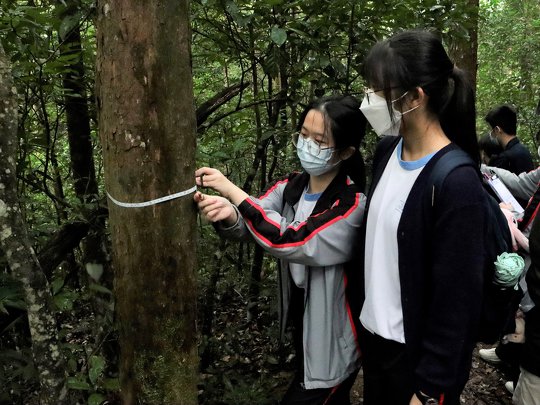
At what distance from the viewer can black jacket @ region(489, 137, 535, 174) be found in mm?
5039

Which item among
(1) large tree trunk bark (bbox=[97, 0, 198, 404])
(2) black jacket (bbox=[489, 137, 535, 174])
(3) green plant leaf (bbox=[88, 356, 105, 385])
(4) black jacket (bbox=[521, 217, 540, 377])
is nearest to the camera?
(1) large tree trunk bark (bbox=[97, 0, 198, 404])

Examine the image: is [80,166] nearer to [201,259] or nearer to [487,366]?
[201,259]

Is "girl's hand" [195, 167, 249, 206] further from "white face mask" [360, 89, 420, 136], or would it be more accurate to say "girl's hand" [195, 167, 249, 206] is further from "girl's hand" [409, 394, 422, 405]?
"girl's hand" [409, 394, 422, 405]

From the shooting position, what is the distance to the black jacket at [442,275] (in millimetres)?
1540

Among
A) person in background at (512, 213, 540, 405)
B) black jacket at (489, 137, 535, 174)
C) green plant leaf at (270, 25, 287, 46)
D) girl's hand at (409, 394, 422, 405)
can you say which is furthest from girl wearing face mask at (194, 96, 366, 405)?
black jacket at (489, 137, 535, 174)

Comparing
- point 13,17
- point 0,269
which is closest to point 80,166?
point 13,17

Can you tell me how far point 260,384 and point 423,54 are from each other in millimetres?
2584

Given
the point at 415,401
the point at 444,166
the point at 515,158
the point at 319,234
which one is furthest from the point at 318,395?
the point at 515,158

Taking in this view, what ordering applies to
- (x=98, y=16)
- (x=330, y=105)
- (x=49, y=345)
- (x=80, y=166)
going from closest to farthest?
1. (x=98, y=16)
2. (x=49, y=345)
3. (x=330, y=105)
4. (x=80, y=166)

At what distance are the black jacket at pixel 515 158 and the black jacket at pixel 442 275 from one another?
404 centimetres

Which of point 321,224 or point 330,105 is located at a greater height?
point 330,105

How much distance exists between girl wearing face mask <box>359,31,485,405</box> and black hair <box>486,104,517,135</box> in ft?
13.1

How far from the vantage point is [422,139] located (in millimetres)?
1722

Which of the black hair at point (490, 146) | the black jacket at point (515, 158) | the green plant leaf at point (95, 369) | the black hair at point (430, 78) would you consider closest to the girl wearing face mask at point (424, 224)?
the black hair at point (430, 78)
